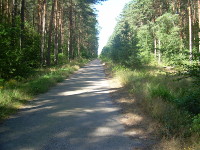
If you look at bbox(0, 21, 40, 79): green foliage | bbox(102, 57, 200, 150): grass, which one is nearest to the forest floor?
bbox(102, 57, 200, 150): grass

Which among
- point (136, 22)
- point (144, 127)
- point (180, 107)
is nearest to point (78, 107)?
point (144, 127)

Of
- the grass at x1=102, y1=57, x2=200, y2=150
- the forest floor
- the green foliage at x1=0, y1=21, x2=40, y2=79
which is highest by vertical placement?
the green foliage at x1=0, y1=21, x2=40, y2=79

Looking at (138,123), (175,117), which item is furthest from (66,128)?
(175,117)

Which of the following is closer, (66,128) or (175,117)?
(175,117)

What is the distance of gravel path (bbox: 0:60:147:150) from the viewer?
4.76 meters

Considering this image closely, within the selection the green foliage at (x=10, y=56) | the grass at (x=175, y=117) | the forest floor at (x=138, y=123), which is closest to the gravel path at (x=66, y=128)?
the forest floor at (x=138, y=123)

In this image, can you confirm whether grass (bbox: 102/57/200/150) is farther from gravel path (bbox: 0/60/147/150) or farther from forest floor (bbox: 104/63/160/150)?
gravel path (bbox: 0/60/147/150)

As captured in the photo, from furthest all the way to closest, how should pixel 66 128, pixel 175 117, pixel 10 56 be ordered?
1. pixel 10 56
2. pixel 66 128
3. pixel 175 117

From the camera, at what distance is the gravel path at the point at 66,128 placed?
4.76m

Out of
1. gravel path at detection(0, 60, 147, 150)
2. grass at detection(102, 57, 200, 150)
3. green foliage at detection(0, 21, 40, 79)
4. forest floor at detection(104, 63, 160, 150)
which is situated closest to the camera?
grass at detection(102, 57, 200, 150)

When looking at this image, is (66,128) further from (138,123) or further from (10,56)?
(10,56)

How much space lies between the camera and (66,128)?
230 inches

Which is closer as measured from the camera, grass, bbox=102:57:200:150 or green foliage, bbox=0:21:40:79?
grass, bbox=102:57:200:150

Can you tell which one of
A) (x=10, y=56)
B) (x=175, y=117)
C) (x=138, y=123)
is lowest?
(x=138, y=123)
